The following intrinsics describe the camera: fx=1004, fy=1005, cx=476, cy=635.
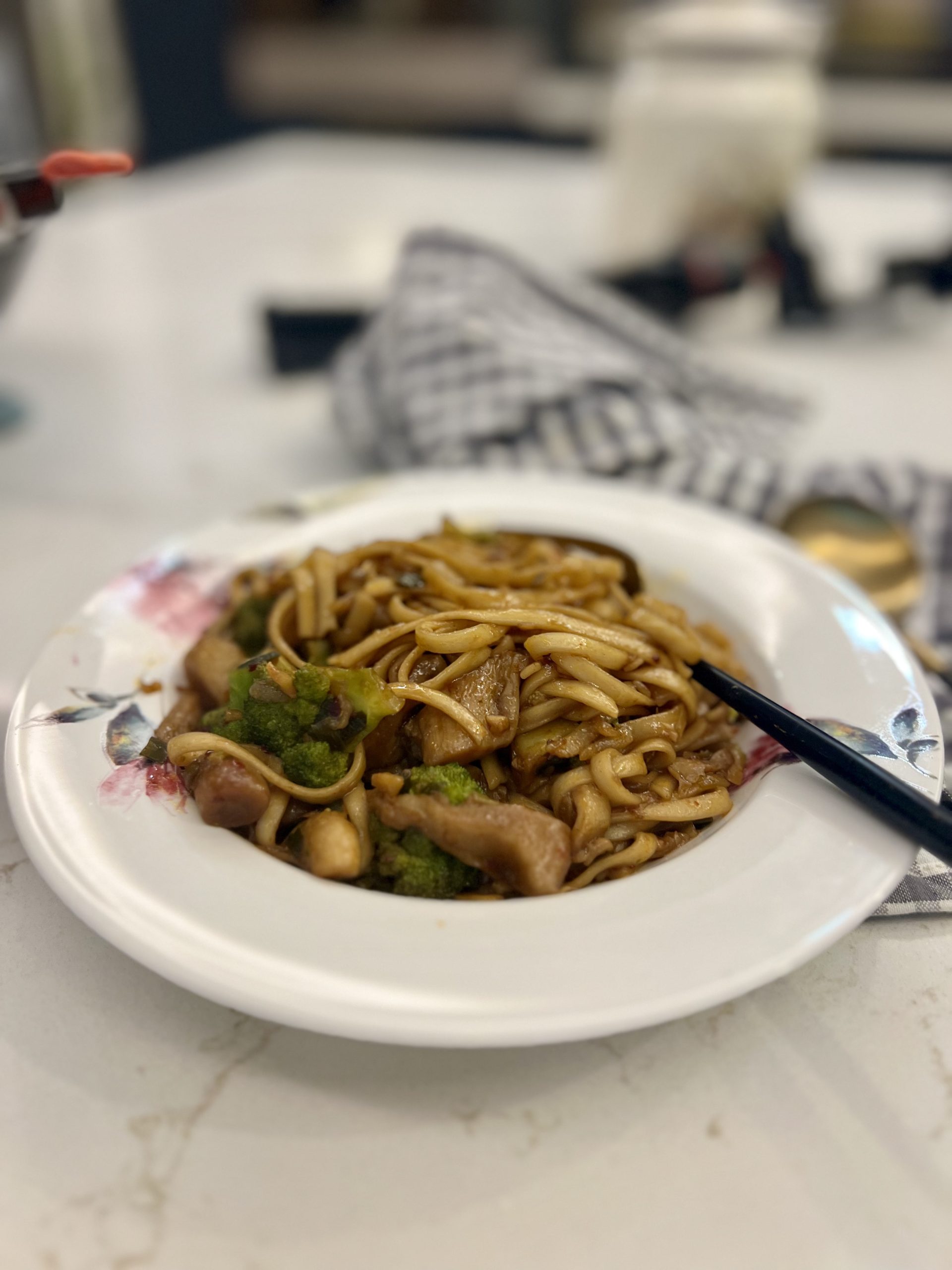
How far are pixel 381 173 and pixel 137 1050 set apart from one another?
201 inches

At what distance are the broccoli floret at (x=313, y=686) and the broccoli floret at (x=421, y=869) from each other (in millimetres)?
206

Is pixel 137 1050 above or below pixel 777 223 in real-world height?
below

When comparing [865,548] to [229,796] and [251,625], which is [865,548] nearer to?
[251,625]

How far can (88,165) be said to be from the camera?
5.36ft

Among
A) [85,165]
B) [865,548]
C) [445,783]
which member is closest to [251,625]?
[445,783]

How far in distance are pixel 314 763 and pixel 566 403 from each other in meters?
1.36

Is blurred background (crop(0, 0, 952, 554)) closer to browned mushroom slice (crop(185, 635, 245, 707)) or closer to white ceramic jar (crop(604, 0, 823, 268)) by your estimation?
white ceramic jar (crop(604, 0, 823, 268))

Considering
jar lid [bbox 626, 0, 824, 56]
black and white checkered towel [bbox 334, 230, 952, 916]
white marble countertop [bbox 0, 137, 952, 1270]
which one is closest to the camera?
white marble countertop [bbox 0, 137, 952, 1270]

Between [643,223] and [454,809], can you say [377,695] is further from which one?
[643,223]

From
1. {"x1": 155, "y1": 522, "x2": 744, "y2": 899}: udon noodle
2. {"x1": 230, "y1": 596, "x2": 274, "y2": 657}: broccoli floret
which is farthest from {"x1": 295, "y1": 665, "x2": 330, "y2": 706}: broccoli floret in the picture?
{"x1": 230, "y1": 596, "x2": 274, "y2": 657}: broccoli floret

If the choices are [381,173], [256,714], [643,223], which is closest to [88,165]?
[256,714]

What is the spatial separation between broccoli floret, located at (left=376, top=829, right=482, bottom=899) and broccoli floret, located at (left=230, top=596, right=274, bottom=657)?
1.63 ft

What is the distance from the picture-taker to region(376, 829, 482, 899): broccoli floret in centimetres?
118

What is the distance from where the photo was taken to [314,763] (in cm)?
127
